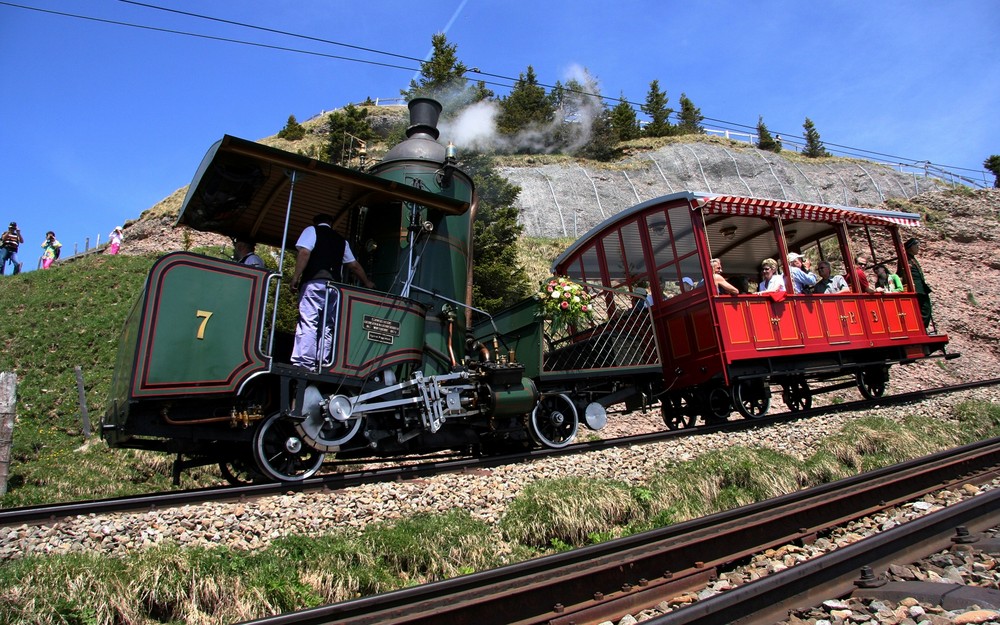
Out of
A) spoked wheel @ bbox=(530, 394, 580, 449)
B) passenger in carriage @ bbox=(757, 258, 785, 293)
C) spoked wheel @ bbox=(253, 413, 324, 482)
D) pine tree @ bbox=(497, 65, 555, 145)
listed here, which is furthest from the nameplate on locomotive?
pine tree @ bbox=(497, 65, 555, 145)

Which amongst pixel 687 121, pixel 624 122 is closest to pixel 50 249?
pixel 624 122

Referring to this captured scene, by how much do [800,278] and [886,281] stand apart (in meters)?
2.58

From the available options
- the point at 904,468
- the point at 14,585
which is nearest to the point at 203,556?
the point at 14,585

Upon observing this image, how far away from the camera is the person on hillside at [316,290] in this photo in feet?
17.2

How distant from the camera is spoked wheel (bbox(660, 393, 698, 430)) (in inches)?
359

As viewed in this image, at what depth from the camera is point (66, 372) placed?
13391 mm

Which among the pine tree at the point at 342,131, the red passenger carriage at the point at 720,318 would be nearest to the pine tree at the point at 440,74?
the pine tree at the point at 342,131

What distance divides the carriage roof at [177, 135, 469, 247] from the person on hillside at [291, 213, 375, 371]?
0.29m

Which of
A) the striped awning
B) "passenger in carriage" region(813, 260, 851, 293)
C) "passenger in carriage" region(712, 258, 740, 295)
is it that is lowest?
"passenger in carriage" region(712, 258, 740, 295)

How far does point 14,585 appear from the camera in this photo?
270 centimetres

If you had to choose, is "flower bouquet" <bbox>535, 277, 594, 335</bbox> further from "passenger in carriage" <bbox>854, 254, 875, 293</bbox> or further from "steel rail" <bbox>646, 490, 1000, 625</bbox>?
"passenger in carriage" <bbox>854, 254, 875, 293</bbox>

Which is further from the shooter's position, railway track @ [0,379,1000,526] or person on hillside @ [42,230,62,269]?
person on hillside @ [42,230,62,269]

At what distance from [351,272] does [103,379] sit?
391 inches

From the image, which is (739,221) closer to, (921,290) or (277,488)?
(921,290)
